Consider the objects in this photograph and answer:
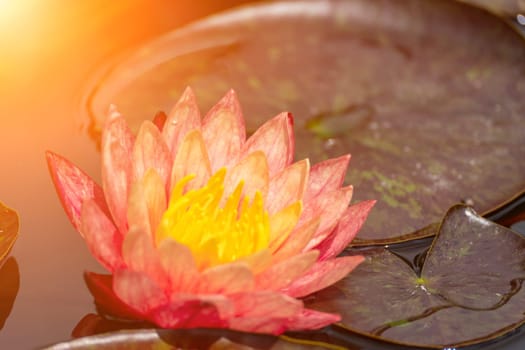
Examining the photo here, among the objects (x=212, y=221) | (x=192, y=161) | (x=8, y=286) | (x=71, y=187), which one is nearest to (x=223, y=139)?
(x=192, y=161)

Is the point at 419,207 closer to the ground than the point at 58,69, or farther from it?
closer to the ground

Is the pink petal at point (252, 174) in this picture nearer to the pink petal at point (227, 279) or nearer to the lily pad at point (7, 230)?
the pink petal at point (227, 279)

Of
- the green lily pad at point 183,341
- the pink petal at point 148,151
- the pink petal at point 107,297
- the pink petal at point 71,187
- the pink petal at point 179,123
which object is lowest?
the green lily pad at point 183,341

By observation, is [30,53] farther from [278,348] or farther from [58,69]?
[278,348]

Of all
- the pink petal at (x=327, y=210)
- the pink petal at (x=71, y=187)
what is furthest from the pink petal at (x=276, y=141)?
the pink petal at (x=71, y=187)

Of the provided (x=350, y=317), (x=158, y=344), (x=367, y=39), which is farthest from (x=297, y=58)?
(x=158, y=344)

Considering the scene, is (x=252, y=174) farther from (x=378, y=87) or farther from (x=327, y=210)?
(x=378, y=87)

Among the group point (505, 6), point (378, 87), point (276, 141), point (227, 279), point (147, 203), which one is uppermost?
point (505, 6)
